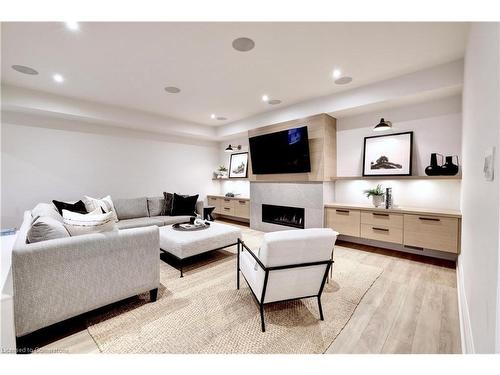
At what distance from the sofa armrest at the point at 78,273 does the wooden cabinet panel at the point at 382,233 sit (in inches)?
127

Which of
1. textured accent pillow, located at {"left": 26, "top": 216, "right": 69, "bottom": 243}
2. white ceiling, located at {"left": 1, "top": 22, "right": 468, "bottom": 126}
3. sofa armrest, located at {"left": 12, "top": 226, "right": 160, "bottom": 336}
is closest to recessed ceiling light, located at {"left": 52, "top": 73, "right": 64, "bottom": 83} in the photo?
white ceiling, located at {"left": 1, "top": 22, "right": 468, "bottom": 126}

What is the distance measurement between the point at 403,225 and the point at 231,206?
4032 mm

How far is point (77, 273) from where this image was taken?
1642mm

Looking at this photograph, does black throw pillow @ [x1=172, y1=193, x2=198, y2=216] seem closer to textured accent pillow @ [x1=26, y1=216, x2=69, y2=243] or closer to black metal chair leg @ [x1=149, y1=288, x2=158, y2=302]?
black metal chair leg @ [x1=149, y1=288, x2=158, y2=302]

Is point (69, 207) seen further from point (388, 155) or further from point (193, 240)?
point (388, 155)

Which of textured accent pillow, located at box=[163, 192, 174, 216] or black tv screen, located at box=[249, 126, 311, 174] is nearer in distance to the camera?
black tv screen, located at box=[249, 126, 311, 174]

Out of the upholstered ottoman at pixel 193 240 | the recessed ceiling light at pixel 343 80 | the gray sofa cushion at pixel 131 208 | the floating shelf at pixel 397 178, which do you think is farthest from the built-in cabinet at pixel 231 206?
the recessed ceiling light at pixel 343 80

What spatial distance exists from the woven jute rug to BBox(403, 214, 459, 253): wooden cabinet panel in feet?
3.64

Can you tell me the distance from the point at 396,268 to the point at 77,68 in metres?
5.15

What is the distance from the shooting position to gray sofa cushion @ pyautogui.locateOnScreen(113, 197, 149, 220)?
4281 millimetres

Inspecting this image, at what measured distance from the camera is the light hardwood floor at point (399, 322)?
1541 mm

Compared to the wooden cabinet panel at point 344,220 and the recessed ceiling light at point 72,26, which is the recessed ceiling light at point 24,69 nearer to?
the recessed ceiling light at point 72,26

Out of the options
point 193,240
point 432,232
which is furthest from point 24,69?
point 432,232
